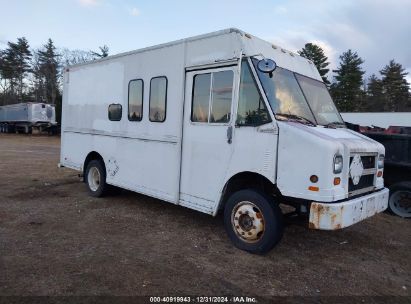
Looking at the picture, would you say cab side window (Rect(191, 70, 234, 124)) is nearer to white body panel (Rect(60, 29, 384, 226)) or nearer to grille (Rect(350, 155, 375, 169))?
white body panel (Rect(60, 29, 384, 226))

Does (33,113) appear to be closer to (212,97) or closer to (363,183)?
(212,97)

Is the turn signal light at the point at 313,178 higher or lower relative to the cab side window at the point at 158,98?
lower

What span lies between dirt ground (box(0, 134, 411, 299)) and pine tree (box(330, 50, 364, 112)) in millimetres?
46559

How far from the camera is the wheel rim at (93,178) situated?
8341mm

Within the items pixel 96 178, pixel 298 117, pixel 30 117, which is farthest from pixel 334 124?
pixel 30 117

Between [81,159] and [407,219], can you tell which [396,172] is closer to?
[407,219]

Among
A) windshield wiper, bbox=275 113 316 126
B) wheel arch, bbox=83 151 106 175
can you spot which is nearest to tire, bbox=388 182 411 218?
windshield wiper, bbox=275 113 316 126

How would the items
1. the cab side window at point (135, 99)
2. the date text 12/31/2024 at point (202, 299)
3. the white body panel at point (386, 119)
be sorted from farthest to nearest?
the white body panel at point (386, 119), the cab side window at point (135, 99), the date text 12/31/2024 at point (202, 299)

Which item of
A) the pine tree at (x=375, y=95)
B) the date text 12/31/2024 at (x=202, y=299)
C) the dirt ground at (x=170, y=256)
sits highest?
the pine tree at (x=375, y=95)

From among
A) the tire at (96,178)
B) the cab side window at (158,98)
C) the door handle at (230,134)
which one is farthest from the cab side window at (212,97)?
the tire at (96,178)

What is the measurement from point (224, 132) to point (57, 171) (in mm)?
8267

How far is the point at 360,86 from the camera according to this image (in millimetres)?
54219

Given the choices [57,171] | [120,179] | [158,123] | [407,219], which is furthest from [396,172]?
[57,171]

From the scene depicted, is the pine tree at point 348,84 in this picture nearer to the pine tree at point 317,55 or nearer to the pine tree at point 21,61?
the pine tree at point 317,55
